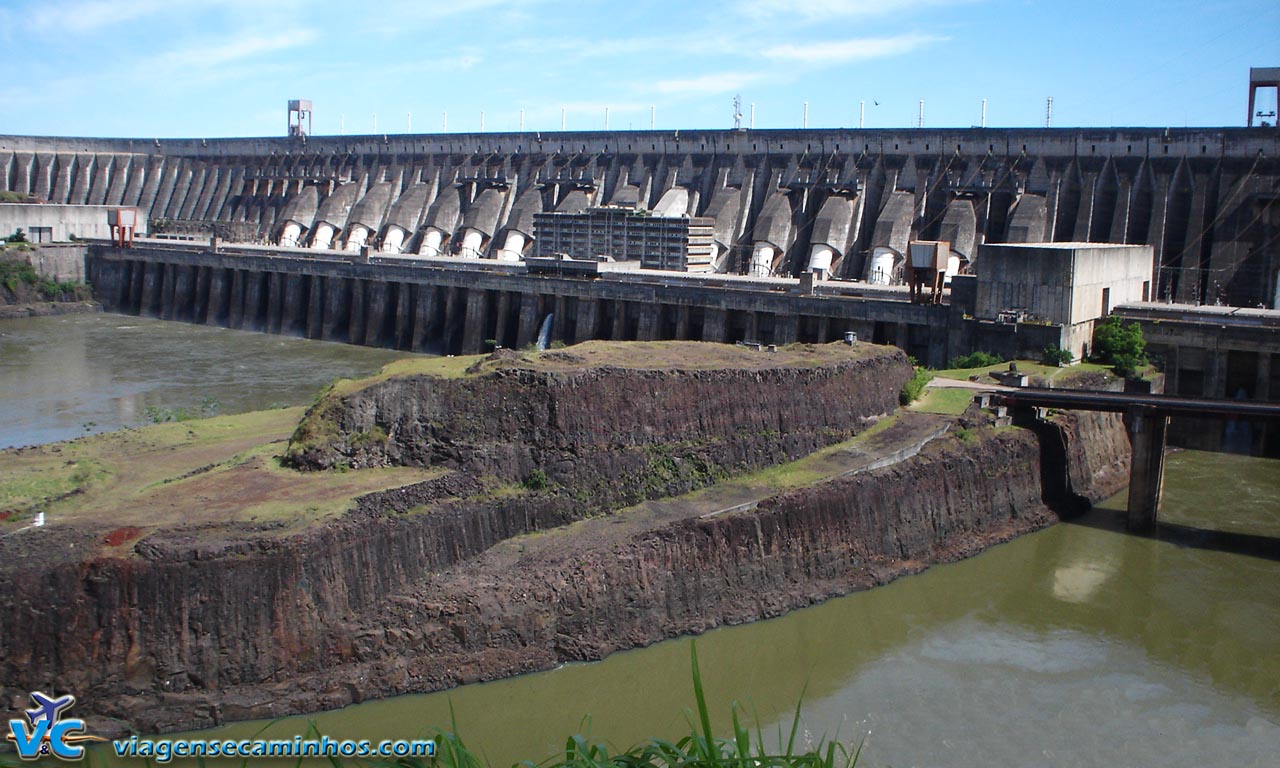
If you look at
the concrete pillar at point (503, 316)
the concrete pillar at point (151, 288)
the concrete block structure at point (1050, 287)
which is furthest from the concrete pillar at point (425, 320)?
the concrete block structure at point (1050, 287)

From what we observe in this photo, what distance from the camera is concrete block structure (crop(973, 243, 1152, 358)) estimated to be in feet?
109

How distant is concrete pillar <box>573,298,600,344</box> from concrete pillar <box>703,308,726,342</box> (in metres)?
4.93

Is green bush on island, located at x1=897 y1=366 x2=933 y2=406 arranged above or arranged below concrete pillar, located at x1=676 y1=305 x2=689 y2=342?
below

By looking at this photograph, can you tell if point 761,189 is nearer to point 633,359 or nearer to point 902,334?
point 902,334

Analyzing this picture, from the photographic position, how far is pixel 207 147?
287 feet

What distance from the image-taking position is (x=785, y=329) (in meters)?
38.7

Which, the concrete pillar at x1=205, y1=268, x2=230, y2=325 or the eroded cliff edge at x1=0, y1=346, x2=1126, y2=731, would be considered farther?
the concrete pillar at x1=205, y1=268, x2=230, y2=325

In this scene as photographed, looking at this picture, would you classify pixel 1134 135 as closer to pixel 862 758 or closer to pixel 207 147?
pixel 862 758

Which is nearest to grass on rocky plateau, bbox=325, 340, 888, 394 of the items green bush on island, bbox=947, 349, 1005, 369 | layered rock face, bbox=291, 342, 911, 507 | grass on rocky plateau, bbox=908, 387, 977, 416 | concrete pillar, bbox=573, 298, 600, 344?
layered rock face, bbox=291, 342, 911, 507

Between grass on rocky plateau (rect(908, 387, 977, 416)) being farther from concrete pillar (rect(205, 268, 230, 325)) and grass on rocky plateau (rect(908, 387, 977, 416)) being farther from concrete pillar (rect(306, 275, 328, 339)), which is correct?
concrete pillar (rect(205, 268, 230, 325))

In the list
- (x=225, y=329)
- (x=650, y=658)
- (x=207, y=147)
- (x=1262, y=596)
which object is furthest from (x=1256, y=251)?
(x=207, y=147)

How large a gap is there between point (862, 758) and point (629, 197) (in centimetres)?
4785

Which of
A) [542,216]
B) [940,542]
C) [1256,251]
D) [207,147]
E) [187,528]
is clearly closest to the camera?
[187,528]

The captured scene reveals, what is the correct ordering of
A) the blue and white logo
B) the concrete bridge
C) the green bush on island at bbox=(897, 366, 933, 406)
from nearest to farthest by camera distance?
the blue and white logo
the concrete bridge
the green bush on island at bbox=(897, 366, 933, 406)
